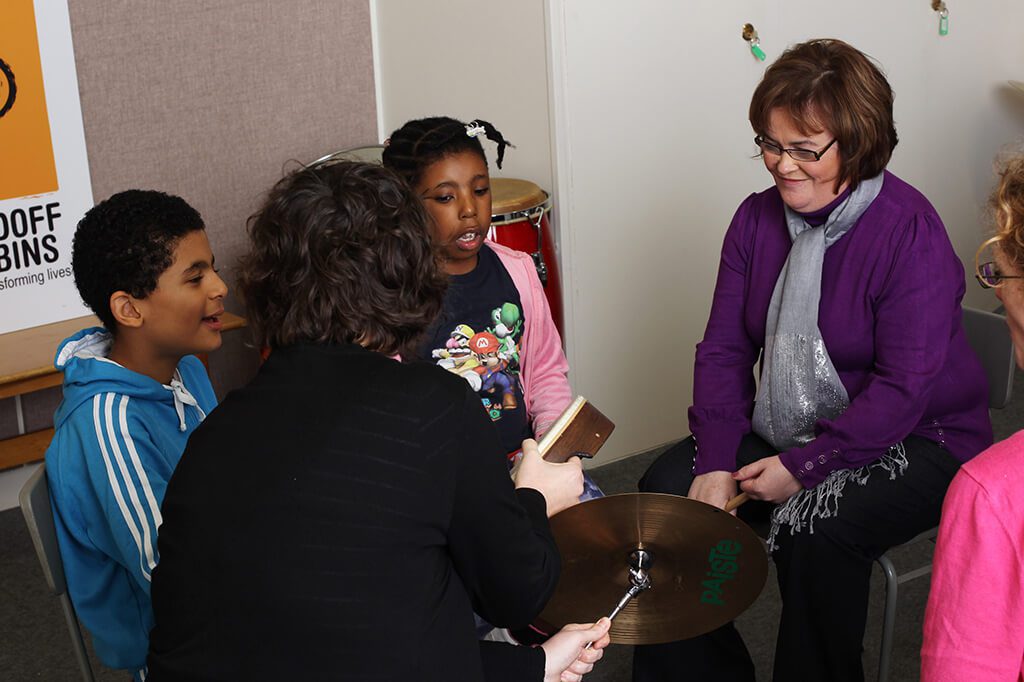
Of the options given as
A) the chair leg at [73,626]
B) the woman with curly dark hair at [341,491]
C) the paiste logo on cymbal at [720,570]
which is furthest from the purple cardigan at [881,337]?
the chair leg at [73,626]

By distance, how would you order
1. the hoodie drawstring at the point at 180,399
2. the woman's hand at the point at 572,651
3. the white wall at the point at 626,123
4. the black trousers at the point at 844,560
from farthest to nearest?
the white wall at the point at 626,123 → the black trousers at the point at 844,560 → the hoodie drawstring at the point at 180,399 → the woman's hand at the point at 572,651

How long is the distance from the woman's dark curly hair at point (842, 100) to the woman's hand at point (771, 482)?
19.2 inches

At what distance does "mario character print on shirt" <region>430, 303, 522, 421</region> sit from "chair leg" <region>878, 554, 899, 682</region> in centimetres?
66

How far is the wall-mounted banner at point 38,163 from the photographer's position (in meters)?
2.66

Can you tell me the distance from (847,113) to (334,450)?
115 centimetres

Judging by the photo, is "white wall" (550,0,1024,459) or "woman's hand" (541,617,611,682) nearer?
"woman's hand" (541,617,611,682)

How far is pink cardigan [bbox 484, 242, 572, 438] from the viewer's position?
6.63ft

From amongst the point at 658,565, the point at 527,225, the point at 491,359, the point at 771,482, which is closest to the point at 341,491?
the point at 658,565

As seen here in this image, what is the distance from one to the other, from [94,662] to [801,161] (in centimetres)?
170

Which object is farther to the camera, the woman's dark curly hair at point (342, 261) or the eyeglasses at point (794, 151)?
the eyeglasses at point (794, 151)

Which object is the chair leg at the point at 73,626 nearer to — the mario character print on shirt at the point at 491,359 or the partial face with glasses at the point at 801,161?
the mario character print on shirt at the point at 491,359

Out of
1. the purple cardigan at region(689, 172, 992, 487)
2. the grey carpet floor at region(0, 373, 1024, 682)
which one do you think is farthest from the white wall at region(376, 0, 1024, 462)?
the purple cardigan at region(689, 172, 992, 487)

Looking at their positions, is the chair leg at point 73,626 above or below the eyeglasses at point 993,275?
below

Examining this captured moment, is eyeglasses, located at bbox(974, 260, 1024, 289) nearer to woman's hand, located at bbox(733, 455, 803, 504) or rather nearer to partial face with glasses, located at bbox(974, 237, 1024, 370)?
partial face with glasses, located at bbox(974, 237, 1024, 370)
